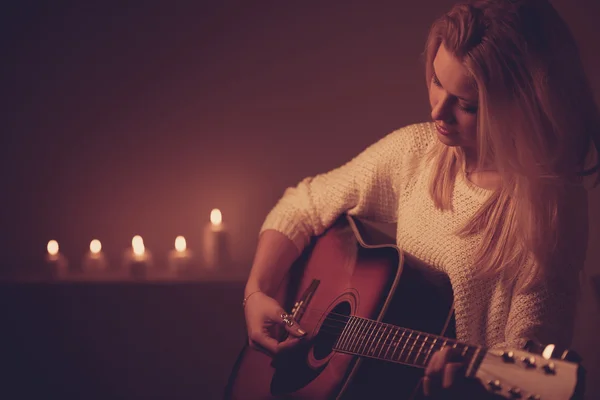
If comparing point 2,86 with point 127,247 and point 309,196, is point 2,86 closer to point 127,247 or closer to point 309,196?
point 127,247

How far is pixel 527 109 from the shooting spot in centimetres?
109

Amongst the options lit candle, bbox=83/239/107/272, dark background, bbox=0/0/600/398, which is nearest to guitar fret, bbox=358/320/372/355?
dark background, bbox=0/0/600/398

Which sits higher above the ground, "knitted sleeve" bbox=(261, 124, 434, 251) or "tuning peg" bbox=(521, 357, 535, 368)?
"knitted sleeve" bbox=(261, 124, 434, 251)

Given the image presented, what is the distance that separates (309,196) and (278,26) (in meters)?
0.70

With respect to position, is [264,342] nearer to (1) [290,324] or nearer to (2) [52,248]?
(1) [290,324]

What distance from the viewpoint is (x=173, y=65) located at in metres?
2.07

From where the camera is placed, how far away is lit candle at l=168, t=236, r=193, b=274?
1988 mm

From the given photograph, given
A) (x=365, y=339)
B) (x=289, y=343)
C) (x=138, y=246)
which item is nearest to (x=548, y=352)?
(x=365, y=339)

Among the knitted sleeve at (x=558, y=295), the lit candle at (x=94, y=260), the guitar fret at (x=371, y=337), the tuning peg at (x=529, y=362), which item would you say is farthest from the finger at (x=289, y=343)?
the lit candle at (x=94, y=260)

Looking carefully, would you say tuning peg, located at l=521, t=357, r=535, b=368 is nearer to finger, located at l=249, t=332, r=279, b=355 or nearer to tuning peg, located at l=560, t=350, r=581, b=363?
tuning peg, located at l=560, t=350, r=581, b=363

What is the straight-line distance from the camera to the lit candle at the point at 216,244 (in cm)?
202

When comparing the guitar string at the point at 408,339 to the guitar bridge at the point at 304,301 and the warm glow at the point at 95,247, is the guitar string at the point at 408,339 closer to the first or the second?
the guitar bridge at the point at 304,301

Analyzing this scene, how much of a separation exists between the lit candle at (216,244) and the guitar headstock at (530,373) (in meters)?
1.21

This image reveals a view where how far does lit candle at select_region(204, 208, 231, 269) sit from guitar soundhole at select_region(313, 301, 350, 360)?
0.77 metres
